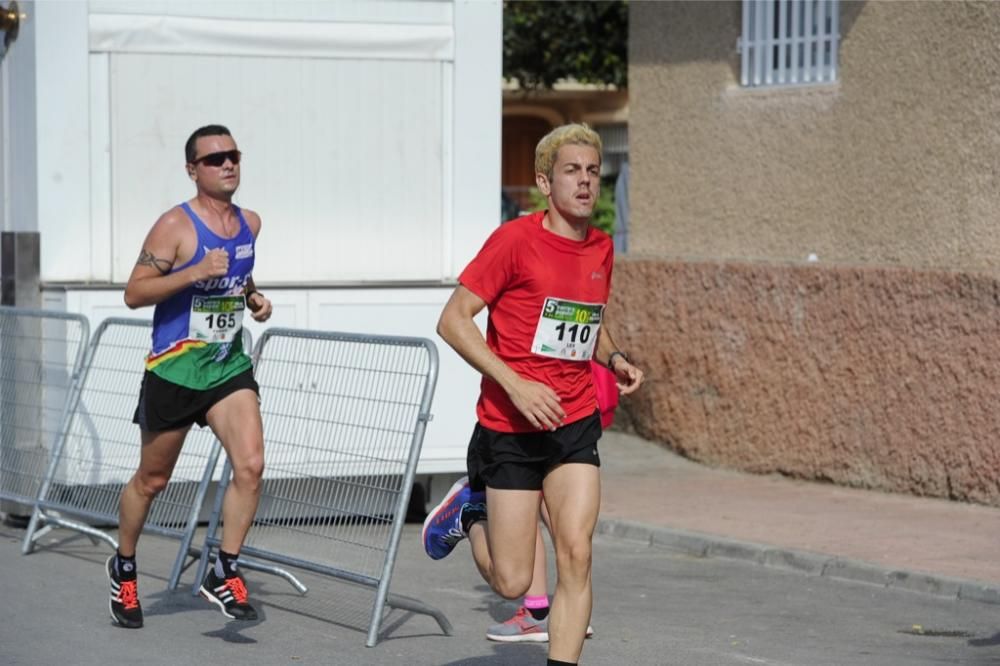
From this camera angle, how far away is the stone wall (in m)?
10.7

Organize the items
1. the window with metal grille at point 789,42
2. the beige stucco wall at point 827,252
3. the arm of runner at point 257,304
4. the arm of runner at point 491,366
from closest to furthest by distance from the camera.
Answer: the arm of runner at point 491,366, the arm of runner at point 257,304, the beige stucco wall at point 827,252, the window with metal grille at point 789,42

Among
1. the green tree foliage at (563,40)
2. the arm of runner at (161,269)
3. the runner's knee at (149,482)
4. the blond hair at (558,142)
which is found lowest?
the runner's knee at (149,482)

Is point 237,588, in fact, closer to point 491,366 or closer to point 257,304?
point 257,304

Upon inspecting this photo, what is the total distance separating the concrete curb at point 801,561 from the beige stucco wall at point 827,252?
2.05 metres

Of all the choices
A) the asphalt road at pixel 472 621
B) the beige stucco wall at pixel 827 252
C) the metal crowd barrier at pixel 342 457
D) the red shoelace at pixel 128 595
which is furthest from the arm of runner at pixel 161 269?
the beige stucco wall at pixel 827 252

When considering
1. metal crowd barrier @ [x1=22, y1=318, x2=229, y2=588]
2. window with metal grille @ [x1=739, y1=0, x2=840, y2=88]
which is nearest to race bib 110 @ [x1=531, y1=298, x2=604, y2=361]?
metal crowd barrier @ [x1=22, y1=318, x2=229, y2=588]

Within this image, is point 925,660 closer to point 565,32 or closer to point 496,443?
point 496,443

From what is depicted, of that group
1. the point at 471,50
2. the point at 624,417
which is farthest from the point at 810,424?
the point at 471,50

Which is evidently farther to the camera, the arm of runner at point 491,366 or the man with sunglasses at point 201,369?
A: the man with sunglasses at point 201,369

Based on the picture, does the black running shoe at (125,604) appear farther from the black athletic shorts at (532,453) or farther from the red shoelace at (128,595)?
the black athletic shorts at (532,453)

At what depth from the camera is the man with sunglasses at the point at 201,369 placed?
23.6 ft

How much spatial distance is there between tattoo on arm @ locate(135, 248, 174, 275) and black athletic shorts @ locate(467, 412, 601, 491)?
1978mm

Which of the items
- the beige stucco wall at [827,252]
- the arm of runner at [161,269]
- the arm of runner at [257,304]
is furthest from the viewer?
the beige stucco wall at [827,252]

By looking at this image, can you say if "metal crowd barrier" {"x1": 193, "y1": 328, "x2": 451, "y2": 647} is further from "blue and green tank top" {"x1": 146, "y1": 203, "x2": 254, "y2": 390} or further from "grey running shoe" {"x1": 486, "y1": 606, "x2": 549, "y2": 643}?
"blue and green tank top" {"x1": 146, "y1": 203, "x2": 254, "y2": 390}
